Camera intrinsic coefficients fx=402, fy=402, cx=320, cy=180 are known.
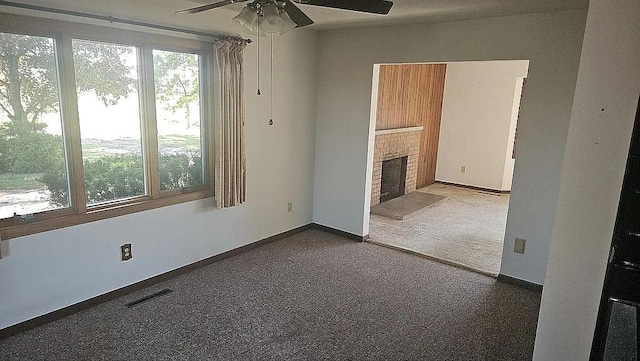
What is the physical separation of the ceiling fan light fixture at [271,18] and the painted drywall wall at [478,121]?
18.3 ft

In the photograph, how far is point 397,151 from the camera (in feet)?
20.0

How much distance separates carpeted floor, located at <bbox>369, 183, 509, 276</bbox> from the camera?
13.5 feet

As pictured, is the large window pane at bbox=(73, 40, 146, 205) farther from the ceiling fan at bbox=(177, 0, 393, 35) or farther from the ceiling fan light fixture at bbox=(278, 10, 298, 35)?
the ceiling fan light fixture at bbox=(278, 10, 298, 35)

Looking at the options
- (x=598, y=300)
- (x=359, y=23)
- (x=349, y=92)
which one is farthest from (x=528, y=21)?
(x=598, y=300)

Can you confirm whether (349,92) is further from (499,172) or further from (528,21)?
(499,172)

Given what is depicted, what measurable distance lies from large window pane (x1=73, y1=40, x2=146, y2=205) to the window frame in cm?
5

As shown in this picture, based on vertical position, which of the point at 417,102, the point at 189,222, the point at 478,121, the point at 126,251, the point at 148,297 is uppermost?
the point at 417,102

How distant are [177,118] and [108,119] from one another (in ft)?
1.81

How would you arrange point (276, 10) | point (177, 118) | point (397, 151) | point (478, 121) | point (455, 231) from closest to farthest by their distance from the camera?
1. point (276, 10)
2. point (177, 118)
3. point (455, 231)
4. point (397, 151)
5. point (478, 121)

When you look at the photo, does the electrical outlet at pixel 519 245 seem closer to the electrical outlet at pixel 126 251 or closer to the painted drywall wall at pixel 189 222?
the painted drywall wall at pixel 189 222

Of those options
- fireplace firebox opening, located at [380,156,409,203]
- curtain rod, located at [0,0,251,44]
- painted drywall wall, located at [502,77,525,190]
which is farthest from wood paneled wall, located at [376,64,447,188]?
curtain rod, located at [0,0,251,44]

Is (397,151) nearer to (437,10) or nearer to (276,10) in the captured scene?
(437,10)

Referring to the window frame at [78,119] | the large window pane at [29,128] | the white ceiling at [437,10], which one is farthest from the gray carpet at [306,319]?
the white ceiling at [437,10]

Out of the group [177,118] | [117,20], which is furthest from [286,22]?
[177,118]
